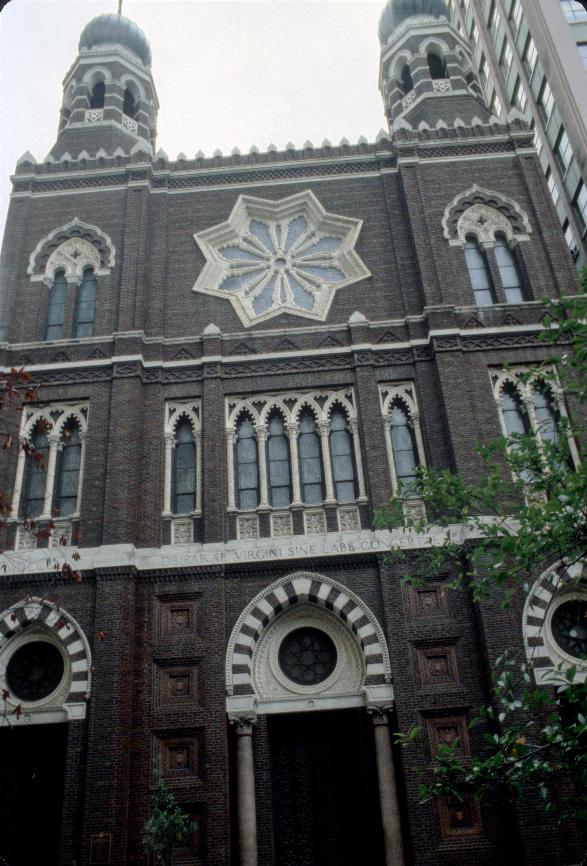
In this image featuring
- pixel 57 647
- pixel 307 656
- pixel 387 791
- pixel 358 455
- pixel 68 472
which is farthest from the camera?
pixel 68 472

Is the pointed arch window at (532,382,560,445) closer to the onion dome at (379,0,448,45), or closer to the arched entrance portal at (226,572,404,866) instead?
the arched entrance portal at (226,572,404,866)

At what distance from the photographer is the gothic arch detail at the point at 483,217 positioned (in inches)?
855

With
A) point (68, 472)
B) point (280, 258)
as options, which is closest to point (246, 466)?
point (68, 472)

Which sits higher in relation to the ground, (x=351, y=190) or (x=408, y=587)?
(x=351, y=190)

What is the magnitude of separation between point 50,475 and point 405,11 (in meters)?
21.9

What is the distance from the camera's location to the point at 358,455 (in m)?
18.8

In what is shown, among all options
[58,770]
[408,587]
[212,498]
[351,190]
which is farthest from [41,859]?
[351,190]

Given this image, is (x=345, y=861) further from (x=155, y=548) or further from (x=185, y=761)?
(x=155, y=548)

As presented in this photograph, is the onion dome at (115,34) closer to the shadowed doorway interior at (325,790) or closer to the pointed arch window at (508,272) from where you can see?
the pointed arch window at (508,272)

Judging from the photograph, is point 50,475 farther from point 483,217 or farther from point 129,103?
point 129,103

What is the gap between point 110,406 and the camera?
1914 centimetres

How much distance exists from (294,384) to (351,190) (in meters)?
7.11

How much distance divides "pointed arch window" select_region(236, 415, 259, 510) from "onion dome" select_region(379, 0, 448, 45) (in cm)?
1806

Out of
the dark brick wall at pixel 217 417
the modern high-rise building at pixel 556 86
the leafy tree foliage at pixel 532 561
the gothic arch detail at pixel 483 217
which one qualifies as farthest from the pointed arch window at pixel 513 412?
the modern high-rise building at pixel 556 86
